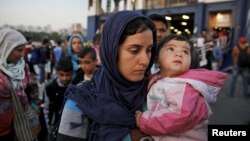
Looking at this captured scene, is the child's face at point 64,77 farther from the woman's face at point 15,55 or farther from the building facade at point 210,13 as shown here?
the building facade at point 210,13

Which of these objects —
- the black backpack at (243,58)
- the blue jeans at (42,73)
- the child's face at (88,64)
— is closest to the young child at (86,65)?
the child's face at (88,64)

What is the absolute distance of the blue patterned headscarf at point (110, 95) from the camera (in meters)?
1.64

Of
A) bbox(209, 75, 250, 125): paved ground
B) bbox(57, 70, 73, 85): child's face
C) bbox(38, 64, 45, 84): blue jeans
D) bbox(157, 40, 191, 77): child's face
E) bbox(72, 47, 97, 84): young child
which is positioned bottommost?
bbox(209, 75, 250, 125): paved ground

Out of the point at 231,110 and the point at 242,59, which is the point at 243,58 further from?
the point at 231,110

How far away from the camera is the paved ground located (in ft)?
23.7

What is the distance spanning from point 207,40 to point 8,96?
1440 centimetres

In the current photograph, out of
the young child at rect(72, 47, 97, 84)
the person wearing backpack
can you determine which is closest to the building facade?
the person wearing backpack

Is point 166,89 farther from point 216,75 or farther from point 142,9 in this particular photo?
point 142,9

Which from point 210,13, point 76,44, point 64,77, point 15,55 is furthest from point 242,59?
point 210,13

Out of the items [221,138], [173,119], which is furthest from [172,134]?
[221,138]

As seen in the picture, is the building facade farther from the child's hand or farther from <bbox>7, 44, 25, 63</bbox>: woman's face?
the child's hand

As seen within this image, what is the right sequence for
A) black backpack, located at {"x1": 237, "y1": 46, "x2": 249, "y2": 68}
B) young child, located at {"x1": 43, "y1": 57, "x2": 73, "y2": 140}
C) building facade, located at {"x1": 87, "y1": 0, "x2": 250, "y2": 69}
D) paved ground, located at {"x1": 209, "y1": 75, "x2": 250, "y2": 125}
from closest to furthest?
young child, located at {"x1": 43, "y1": 57, "x2": 73, "y2": 140}, paved ground, located at {"x1": 209, "y1": 75, "x2": 250, "y2": 125}, black backpack, located at {"x1": 237, "y1": 46, "x2": 249, "y2": 68}, building facade, located at {"x1": 87, "y1": 0, "x2": 250, "y2": 69}

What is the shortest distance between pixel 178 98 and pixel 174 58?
232mm

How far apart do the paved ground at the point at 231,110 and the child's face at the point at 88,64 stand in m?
3.09
